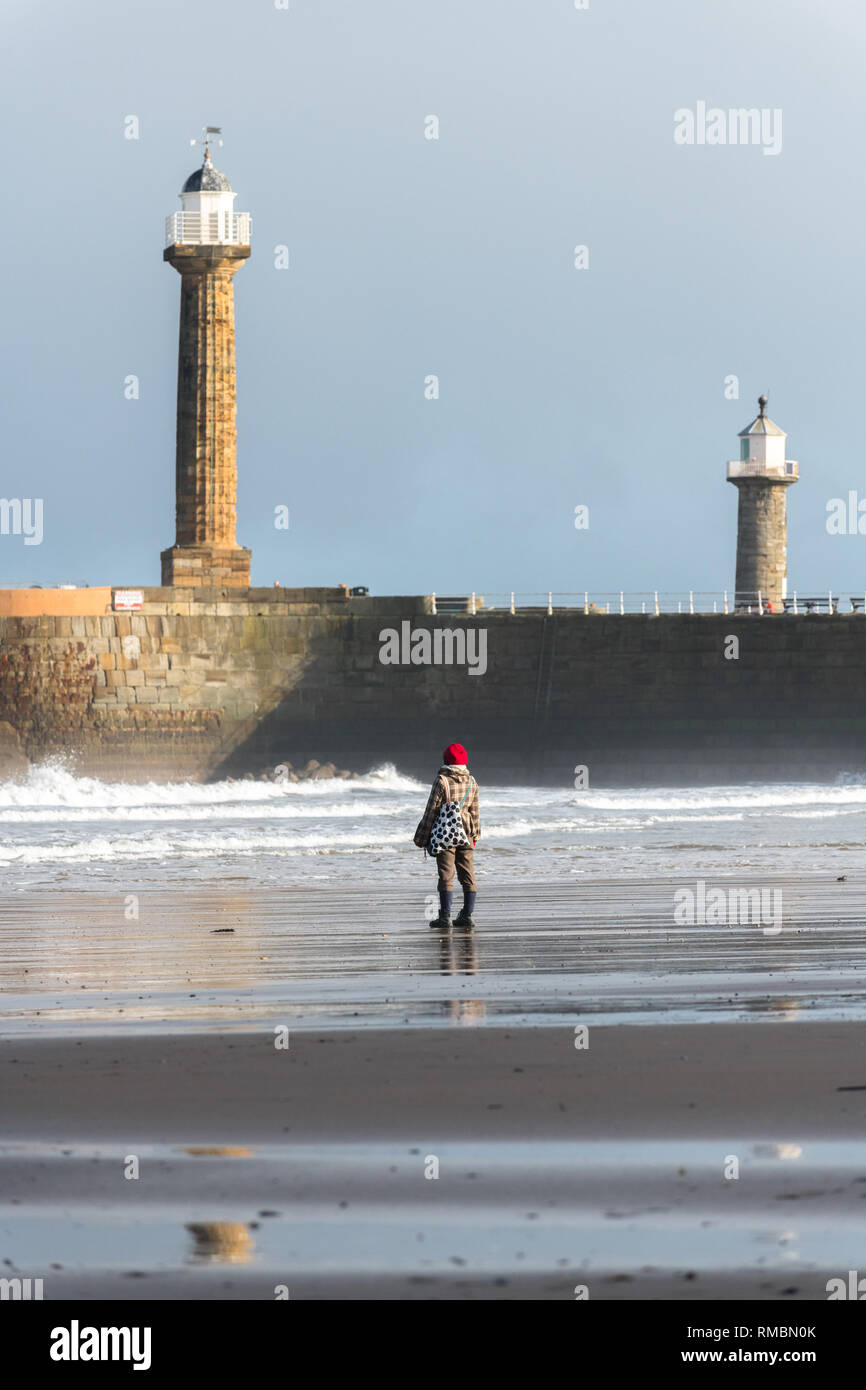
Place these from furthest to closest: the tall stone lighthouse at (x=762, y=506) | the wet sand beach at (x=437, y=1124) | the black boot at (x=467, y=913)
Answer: the tall stone lighthouse at (x=762, y=506)
the black boot at (x=467, y=913)
the wet sand beach at (x=437, y=1124)

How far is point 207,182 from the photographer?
3934 cm

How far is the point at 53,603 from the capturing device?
37.8 metres

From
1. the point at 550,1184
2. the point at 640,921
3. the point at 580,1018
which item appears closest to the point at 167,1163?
the point at 550,1184

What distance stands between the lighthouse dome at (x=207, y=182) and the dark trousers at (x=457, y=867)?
102 ft

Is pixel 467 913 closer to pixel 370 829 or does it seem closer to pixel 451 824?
pixel 451 824

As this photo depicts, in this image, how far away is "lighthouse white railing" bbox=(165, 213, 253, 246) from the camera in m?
38.6

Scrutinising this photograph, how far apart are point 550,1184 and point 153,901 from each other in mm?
8492

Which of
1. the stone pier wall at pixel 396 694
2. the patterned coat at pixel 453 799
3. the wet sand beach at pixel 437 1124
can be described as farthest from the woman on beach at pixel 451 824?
the stone pier wall at pixel 396 694

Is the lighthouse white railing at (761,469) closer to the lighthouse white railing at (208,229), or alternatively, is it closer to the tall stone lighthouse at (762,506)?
the tall stone lighthouse at (762,506)

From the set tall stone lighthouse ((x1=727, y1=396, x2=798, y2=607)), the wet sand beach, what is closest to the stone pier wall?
tall stone lighthouse ((x1=727, y1=396, x2=798, y2=607))

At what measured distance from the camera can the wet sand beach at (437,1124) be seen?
3945 millimetres

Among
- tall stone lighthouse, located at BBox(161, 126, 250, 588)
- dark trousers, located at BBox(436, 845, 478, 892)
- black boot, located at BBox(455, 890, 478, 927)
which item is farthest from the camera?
tall stone lighthouse, located at BBox(161, 126, 250, 588)

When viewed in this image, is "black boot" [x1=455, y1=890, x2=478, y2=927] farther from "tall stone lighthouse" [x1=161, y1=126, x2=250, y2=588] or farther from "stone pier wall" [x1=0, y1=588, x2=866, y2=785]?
"tall stone lighthouse" [x1=161, y1=126, x2=250, y2=588]

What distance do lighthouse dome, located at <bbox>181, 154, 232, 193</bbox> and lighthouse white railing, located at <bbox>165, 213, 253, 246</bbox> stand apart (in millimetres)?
745
